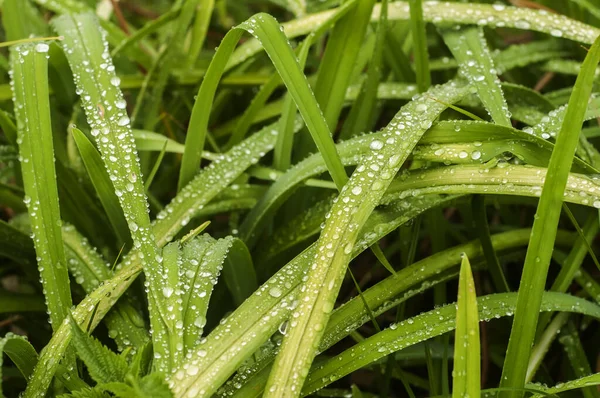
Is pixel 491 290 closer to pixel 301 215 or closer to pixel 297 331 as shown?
pixel 301 215

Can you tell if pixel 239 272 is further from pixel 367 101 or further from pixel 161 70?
pixel 161 70

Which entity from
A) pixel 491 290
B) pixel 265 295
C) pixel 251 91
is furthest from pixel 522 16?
pixel 265 295

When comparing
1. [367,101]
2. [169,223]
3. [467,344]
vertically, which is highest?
[367,101]

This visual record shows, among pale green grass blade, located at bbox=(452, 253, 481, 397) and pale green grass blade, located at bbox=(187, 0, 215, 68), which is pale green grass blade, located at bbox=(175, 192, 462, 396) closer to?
pale green grass blade, located at bbox=(452, 253, 481, 397)

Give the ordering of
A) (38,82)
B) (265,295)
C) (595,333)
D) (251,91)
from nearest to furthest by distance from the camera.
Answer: (265,295)
(38,82)
(595,333)
(251,91)

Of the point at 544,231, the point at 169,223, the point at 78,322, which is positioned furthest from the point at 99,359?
the point at 544,231

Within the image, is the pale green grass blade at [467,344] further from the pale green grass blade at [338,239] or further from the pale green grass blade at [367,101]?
the pale green grass blade at [367,101]

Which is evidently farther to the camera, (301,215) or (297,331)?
(301,215)

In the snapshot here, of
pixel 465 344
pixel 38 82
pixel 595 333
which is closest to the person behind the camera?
pixel 465 344
